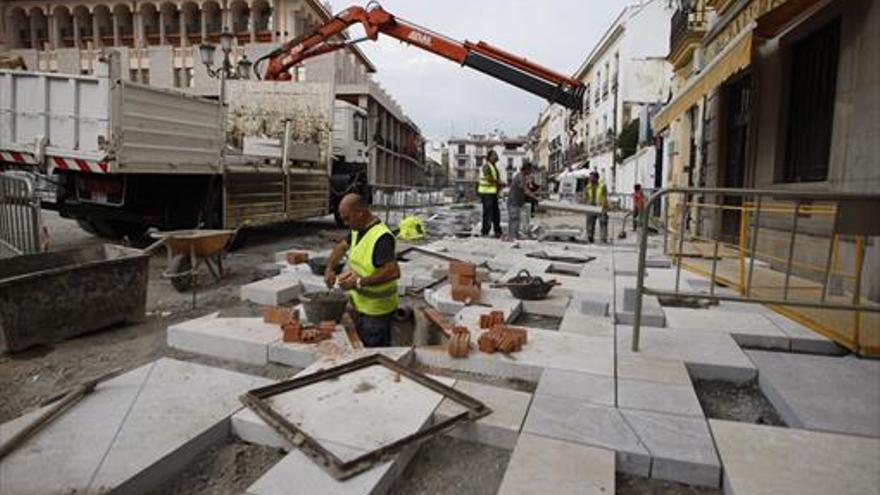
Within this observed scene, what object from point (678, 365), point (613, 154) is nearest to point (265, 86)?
point (678, 365)

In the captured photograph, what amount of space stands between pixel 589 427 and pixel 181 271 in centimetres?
537

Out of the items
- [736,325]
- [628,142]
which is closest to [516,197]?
[736,325]

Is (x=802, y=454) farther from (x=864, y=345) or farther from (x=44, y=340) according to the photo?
(x=44, y=340)

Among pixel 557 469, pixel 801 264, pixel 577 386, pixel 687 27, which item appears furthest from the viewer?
pixel 687 27

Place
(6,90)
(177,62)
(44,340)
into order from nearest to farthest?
1. (44,340)
2. (6,90)
3. (177,62)

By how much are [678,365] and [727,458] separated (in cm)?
120

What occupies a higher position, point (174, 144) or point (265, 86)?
point (265, 86)

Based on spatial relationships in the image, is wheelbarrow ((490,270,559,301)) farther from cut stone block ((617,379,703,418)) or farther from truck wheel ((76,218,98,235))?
truck wheel ((76,218,98,235))

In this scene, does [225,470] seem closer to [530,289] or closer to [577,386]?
[577,386]

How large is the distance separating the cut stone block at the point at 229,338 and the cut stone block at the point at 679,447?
255 cm

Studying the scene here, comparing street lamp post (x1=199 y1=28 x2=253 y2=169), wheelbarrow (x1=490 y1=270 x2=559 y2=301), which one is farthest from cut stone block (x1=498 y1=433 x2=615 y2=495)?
street lamp post (x1=199 y1=28 x2=253 y2=169)

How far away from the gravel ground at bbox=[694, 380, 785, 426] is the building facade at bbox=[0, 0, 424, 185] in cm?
3366

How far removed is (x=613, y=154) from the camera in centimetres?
3200

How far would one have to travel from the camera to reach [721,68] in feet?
23.5
